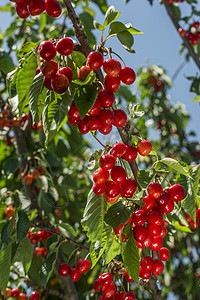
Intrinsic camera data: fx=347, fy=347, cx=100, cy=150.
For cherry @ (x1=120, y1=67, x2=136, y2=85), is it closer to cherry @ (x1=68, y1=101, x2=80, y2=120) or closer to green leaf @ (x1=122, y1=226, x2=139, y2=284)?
cherry @ (x1=68, y1=101, x2=80, y2=120)

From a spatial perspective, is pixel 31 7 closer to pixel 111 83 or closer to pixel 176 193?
pixel 111 83

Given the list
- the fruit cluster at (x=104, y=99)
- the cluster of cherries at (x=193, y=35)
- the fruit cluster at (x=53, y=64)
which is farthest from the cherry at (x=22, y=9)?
the cluster of cherries at (x=193, y=35)

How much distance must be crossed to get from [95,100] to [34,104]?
23 centimetres

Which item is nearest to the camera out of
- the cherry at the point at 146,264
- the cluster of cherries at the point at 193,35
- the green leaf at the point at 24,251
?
the cherry at the point at 146,264

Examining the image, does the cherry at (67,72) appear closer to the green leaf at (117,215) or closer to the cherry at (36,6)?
the cherry at (36,6)

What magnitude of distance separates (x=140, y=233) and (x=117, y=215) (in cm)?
9

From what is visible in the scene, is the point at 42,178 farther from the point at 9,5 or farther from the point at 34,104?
the point at 9,5

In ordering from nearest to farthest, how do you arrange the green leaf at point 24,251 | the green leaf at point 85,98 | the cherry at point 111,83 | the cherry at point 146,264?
the green leaf at point 85,98
the cherry at point 111,83
the cherry at point 146,264
the green leaf at point 24,251

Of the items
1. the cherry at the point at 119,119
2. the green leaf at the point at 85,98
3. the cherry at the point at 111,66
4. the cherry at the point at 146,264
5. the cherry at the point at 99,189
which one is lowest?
the cherry at the point at 146,264

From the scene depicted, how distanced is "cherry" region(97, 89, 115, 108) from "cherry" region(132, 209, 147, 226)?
0.37 metres

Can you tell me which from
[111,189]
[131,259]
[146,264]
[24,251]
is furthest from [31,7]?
[24,251]

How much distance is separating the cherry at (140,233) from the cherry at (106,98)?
16.5 inches

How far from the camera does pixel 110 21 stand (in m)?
1.12

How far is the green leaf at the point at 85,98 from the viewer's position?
98 cm
